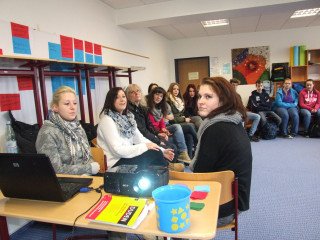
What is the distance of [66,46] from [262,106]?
4015mm

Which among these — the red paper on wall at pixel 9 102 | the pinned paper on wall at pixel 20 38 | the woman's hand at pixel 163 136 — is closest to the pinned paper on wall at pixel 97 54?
the pinned paper on wall at pixel 20 38

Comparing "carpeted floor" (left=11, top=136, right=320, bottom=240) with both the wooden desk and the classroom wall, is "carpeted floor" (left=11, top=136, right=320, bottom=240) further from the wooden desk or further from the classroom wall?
the classroom wall

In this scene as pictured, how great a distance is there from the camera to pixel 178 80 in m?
6.95

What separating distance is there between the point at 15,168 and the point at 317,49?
6411mm

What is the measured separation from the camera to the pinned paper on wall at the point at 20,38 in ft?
7.09

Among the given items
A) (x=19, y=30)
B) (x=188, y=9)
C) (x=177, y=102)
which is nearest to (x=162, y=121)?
(x=177, y=102)

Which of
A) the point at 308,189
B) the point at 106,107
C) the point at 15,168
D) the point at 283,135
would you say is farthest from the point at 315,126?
the point at 15,168

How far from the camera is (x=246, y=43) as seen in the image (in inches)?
247

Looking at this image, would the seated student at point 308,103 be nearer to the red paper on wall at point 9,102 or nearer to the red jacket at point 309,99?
the red jacket at point 309,99

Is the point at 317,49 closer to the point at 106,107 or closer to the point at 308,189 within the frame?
the point at 308,189

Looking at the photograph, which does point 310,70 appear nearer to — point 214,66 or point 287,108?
point 287,108

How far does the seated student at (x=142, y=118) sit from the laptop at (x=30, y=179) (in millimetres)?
1877

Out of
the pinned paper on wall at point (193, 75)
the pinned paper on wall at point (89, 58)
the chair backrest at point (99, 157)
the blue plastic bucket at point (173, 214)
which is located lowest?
the chair backrest at point (99, 157)

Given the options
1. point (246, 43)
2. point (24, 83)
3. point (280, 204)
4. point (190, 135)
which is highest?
point (246, 43)
